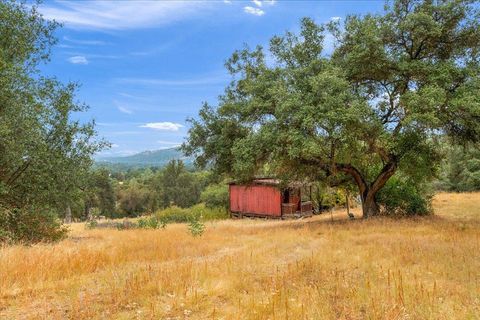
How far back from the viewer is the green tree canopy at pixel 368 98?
1521 cm

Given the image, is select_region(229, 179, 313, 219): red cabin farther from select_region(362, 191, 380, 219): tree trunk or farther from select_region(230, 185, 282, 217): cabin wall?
select_region(362, 191, 380, 219): tree trunk

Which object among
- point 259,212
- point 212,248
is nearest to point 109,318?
point 212,248

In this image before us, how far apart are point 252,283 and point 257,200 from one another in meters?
30.2

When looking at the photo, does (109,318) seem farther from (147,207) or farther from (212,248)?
(147,207)

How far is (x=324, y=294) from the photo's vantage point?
5.70 meters

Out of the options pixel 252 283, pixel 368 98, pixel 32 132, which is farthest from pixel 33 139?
pixel 368 98

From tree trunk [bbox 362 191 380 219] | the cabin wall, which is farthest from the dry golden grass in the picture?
the cabin wall

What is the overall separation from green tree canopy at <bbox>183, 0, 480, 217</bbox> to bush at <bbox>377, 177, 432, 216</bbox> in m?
1.07

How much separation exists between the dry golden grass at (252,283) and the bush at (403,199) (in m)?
9.57

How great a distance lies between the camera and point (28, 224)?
43.3 feet

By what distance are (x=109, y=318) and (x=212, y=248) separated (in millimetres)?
6664

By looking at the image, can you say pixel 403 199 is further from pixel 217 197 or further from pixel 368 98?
pixel 217 197

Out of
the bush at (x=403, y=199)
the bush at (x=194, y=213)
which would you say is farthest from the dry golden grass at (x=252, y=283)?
the bush at (x=194, y=213)

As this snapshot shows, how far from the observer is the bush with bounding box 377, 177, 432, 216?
2008 centimetres
